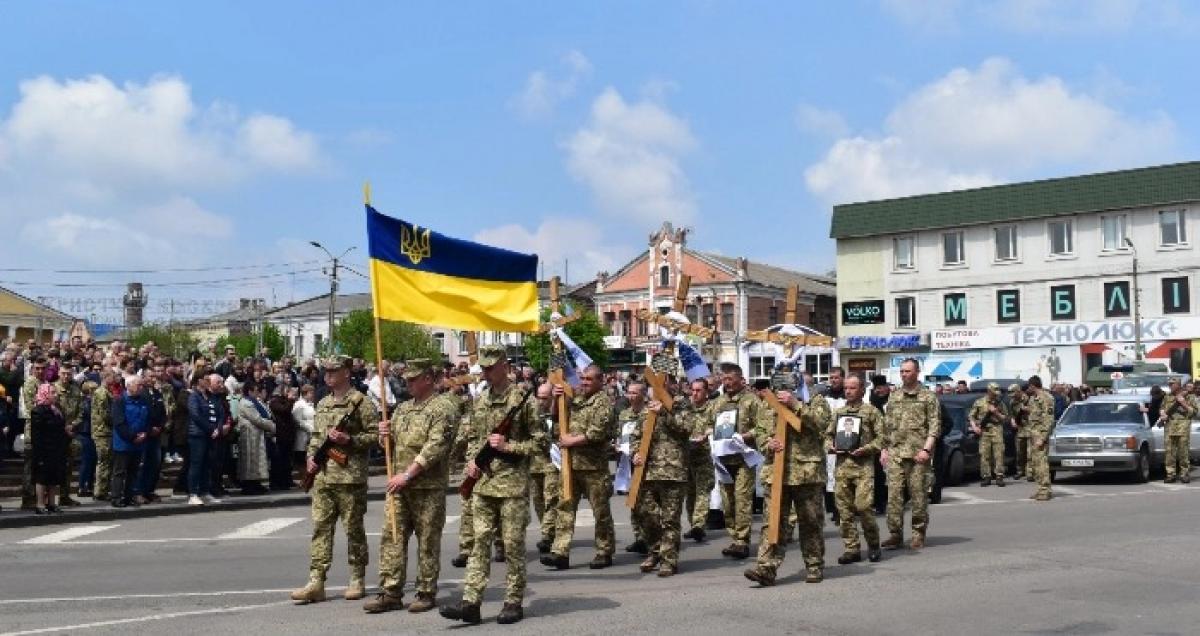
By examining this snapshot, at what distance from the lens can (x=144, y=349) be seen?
22.8m

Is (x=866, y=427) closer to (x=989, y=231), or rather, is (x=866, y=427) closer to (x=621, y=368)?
(x=989, y=231)

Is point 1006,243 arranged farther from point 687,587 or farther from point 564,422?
point 687,587

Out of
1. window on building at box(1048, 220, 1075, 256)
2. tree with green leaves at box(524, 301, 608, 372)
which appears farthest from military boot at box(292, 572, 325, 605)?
tree with green leaves at box(524, 301, 608, 372)

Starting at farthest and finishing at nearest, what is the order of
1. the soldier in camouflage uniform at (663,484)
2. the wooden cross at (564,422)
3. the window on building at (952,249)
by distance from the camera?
the window on building at (952,249) < the soldier in camouflage uniform at (663,484) < the wooden cross at (564,422)

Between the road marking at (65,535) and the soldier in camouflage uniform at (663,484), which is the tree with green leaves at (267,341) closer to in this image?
the road marking at (65,535)

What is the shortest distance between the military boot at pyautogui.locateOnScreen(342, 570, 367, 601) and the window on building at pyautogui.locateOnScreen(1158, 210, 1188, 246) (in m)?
52.9

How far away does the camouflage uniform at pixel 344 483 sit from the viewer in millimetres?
9875

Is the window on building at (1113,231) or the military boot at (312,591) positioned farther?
the window on building at (1113,231)

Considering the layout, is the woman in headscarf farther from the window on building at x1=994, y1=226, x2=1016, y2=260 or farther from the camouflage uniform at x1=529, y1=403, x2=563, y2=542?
the window on building at x1=994, y1=226, x2=1016, y2=260

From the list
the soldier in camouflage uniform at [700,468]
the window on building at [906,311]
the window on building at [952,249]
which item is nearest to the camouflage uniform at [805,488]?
the soldier in camouflage uniform at [700,468]

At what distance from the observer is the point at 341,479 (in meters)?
9.89

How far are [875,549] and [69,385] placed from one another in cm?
1168

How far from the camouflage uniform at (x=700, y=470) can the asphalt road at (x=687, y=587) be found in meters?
0.44

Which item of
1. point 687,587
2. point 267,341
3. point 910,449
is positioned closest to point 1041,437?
point 910,449
